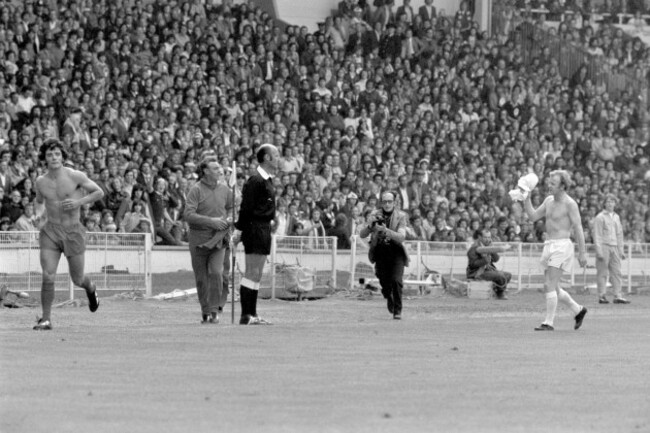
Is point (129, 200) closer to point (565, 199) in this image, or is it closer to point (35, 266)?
point (35, 266)

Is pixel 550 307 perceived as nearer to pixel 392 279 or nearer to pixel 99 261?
pixel 392 279

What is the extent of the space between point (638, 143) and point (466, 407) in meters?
33.8

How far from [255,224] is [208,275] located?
2.74ft

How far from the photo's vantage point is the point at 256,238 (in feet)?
60.4

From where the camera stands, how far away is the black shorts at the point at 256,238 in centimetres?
1841

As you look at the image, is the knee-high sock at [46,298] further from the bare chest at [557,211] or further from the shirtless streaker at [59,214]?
the bare chest at [557,211]

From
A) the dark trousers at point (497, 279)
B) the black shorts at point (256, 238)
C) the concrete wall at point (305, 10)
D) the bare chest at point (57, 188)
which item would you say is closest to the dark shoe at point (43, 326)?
the bare chest at point (57, 188)

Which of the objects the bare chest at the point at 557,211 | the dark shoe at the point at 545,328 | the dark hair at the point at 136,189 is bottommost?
the dark shoe at the point at 545,328

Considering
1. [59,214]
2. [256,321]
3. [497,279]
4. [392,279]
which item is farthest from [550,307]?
[497,279]

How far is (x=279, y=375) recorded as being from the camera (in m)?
11.8

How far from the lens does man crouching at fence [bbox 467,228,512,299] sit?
28.2 meters

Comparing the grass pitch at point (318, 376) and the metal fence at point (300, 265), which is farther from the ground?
the metal fence at point (300, 265)

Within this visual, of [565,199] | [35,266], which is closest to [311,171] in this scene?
[35,266]

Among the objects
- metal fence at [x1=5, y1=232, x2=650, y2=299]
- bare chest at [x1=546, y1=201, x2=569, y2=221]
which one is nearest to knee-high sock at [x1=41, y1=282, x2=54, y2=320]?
bare chest at [x1=546, y1=201, x2=569, y2=221]
